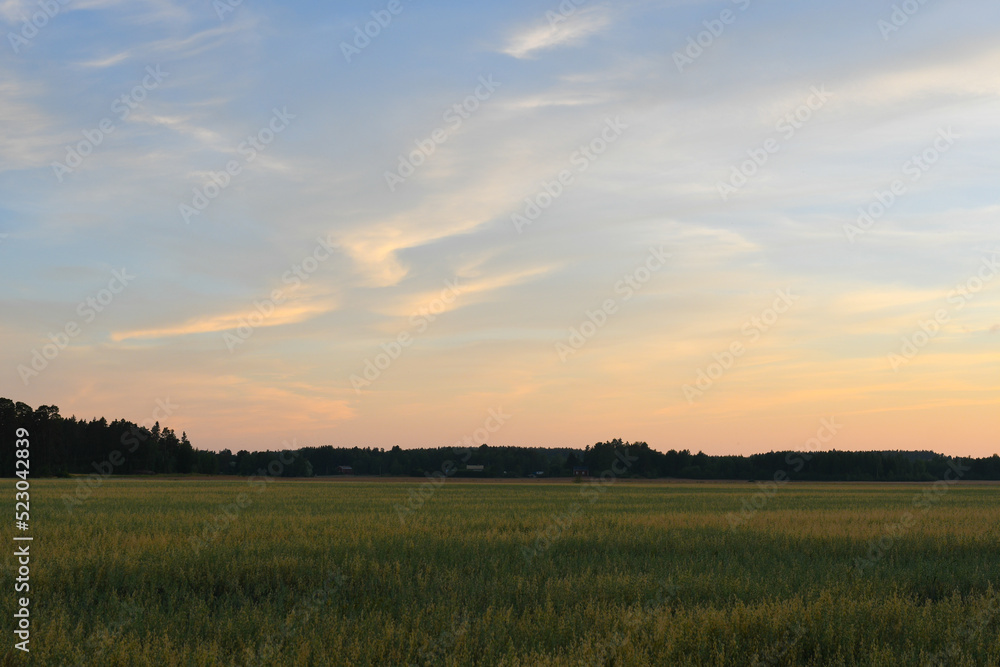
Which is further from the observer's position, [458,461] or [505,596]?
[458,461]

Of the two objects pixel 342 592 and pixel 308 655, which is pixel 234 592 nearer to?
pixel 342 592

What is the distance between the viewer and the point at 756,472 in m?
140

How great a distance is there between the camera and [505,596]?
42.4 feet

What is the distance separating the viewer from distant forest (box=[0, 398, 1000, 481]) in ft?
414

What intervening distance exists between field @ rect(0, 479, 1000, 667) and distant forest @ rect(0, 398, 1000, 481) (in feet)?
376

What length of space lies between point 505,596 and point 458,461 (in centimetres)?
13775

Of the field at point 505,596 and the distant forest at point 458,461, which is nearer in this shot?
the field at point 505,596

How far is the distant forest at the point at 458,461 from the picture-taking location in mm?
126312

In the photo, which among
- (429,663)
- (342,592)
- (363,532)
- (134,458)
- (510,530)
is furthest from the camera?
(134,458)

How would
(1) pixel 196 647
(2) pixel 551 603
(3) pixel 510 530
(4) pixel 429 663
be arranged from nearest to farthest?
(4) pixel 429 663, (1) pixel 196 647, (2) pixel 551 603, (3) pixel 510 530

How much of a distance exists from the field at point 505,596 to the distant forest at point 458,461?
115m

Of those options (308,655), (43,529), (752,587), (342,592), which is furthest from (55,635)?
(43,529)

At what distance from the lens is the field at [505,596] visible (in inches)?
376

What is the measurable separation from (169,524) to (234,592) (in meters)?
11.6
